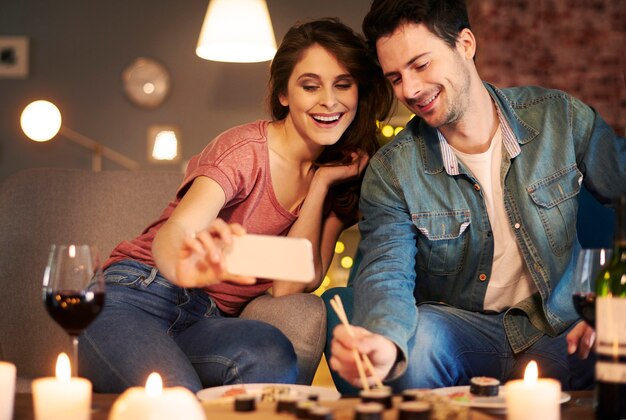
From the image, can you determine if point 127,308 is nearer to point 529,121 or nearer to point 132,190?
point 132,190

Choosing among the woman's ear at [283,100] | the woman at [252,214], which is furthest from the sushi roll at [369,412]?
the woman's ear at [283,100]

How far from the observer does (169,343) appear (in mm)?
1859

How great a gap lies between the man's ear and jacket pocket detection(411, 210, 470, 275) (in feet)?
1.31

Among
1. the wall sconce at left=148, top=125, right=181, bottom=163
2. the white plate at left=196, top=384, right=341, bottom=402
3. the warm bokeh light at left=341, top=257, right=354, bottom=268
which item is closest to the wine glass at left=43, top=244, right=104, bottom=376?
the white plate at left=196, top=384, right=341, bottom=402

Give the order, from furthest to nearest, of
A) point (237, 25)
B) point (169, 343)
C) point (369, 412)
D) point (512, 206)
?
point (237, 25) < point (512, 206) < point (169, 343) < point (369, 412)

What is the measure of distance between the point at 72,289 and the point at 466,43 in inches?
48.8

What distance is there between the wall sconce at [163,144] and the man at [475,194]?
316 cm

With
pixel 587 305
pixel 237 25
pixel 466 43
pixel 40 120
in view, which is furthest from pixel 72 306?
pixel 40 120

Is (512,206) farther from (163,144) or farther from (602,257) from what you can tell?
(163,144)

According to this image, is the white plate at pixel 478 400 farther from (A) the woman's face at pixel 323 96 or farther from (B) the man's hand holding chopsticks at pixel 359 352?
(A) the woman's face at pixel 323 96

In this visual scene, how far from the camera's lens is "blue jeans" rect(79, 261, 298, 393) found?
1.81 metres

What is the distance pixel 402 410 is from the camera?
1.16 metres

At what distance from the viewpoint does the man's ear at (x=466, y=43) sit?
2.14 meters

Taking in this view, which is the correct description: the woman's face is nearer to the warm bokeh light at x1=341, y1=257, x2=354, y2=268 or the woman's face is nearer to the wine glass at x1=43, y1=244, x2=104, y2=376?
the wine glass at x1=43, y1=244, x2=104, y2=376
